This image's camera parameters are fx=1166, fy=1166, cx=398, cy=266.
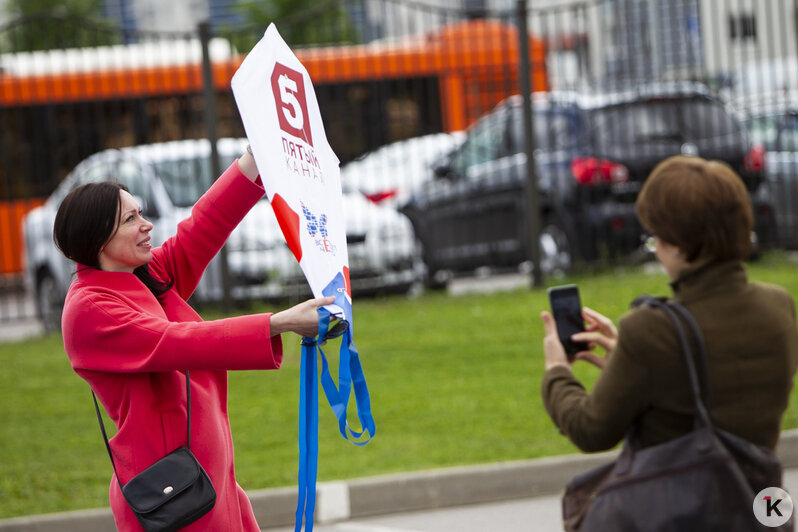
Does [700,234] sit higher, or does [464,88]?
[464,88]

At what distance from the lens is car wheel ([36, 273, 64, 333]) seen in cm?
1204

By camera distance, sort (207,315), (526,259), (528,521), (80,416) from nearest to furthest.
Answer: (528,521), (80,416), (207,315), (526,259)

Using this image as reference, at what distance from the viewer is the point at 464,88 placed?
12.5 meters

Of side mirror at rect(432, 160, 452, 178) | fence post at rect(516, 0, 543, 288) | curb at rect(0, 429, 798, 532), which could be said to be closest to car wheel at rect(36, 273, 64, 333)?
side mirror at rect(432, 160, 452, 178)

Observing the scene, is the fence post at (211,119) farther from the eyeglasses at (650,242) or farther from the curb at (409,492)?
the eyeglasses at (650,242)

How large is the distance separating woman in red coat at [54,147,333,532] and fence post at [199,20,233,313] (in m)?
7.60

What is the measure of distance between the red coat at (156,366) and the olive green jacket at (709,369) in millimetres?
844

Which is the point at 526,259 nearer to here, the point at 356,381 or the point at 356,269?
the point at 356,269

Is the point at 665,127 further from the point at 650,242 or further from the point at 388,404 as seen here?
the point at 650,242

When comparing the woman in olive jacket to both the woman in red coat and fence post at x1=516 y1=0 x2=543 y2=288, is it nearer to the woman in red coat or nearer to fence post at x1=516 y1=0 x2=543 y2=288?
the woman in red coat

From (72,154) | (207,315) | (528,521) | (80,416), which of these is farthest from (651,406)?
(72,154)

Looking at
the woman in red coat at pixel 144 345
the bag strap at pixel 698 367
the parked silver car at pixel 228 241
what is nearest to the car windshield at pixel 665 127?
the parked silver car at pixel 228 241

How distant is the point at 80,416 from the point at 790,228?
755 centimetres

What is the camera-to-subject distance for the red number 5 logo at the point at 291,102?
3037 mm
